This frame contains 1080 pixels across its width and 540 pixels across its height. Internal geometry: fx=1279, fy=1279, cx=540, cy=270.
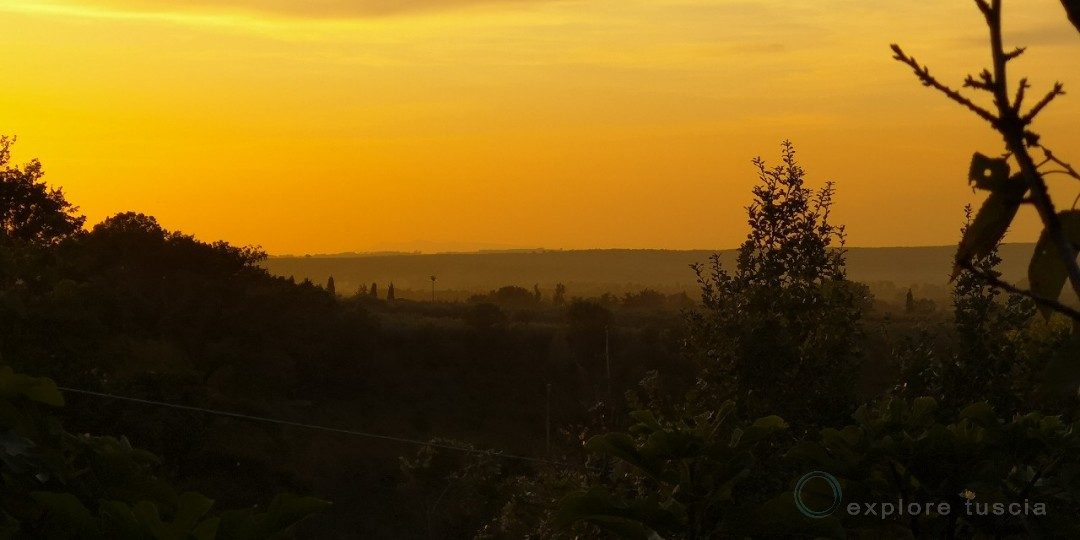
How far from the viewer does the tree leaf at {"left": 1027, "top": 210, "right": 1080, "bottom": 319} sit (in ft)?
7.27

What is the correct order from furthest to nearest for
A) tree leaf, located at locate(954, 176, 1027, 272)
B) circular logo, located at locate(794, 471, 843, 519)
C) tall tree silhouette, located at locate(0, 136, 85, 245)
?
tall tree silhouette, located at locate(0, 136, 85, 245)
circular logo, located at locate(794, 471, 843, 519)
tree leaf, located at locate(954, 176, 1027, 272)

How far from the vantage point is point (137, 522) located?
3.75 metres

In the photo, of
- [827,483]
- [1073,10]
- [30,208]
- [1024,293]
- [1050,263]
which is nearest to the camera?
[1073,10]

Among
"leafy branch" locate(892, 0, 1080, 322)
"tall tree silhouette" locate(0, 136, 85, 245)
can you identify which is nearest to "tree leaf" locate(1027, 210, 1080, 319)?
"leafy branch" locate(892, 0, 1080, 322)

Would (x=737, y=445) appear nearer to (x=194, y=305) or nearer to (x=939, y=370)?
(x=939, y=370)

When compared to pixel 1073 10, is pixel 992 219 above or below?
below

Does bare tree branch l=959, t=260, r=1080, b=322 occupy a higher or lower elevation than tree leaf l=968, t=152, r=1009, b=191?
lower

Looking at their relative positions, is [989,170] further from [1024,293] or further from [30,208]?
[30,208]

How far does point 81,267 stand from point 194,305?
632cm

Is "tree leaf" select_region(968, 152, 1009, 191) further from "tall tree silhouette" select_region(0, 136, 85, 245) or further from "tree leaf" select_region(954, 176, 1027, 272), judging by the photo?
"tall tree silhouette" select_region(0, 136, 85, 245)

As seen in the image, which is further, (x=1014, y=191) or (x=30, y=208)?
(x=30, y=208)

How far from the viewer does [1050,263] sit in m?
2.24

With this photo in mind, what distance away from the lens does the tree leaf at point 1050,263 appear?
7.27 feet

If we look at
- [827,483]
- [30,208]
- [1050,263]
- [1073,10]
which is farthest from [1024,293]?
[30,208]
